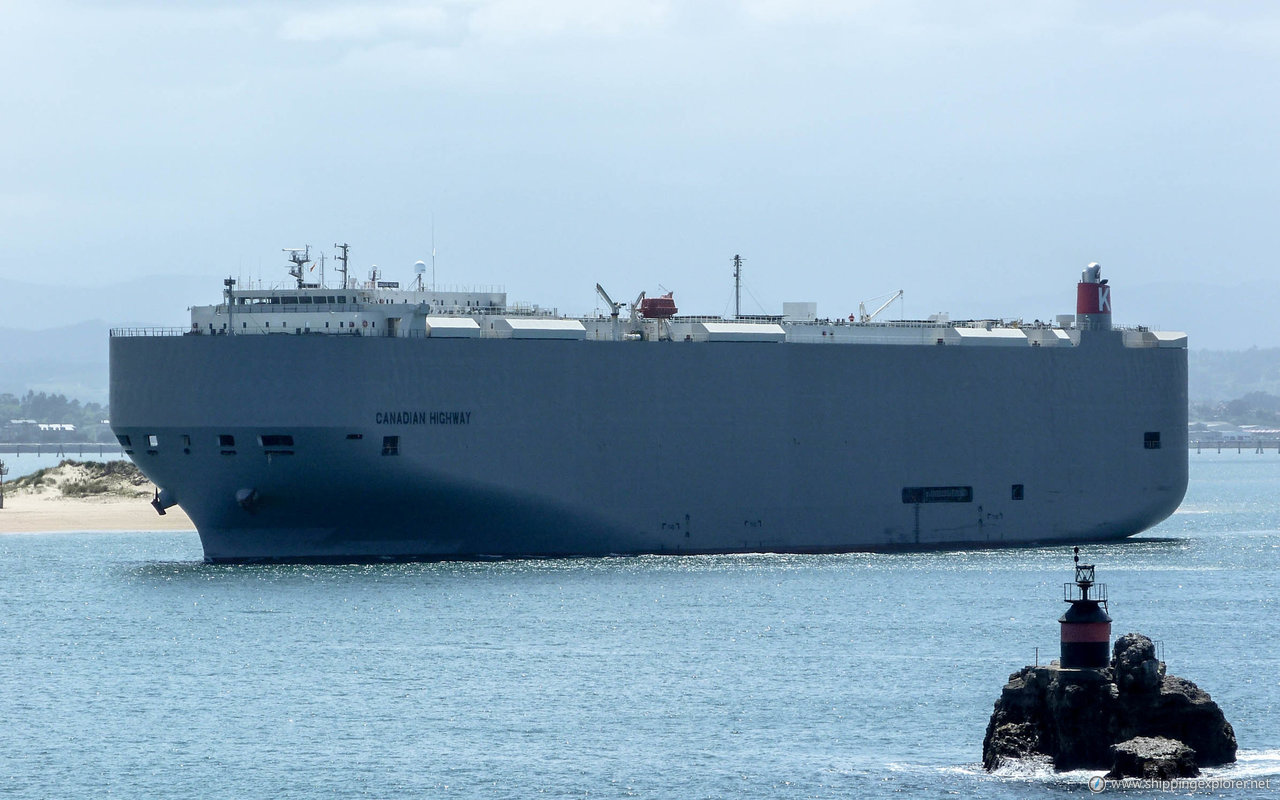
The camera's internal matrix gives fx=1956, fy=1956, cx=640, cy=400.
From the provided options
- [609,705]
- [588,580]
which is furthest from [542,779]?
[588,580]

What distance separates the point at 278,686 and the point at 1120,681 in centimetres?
1562

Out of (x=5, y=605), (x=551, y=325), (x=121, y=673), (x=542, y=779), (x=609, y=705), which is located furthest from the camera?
(x=551, y=325)

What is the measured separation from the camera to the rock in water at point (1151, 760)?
84.7 ft

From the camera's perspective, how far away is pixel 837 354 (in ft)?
183

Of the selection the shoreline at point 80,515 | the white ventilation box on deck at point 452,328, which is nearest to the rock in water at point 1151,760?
the white ventilation box on deck at point 452,328

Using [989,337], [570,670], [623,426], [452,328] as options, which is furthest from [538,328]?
[570,670]

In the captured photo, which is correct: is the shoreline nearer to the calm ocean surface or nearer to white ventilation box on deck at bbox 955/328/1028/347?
the calm ocean surface

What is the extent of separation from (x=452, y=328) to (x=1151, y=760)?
2825 cm

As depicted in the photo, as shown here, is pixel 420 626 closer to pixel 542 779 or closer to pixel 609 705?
pixel 609 705

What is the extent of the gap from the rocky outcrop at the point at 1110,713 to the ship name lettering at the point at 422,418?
979 inches

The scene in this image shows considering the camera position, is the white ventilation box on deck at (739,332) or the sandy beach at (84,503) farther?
the sandy beach at (84,503)

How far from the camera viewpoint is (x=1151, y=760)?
2583cm

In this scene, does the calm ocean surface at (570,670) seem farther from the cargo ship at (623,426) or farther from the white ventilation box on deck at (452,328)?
the white ventilation box on deck at (452,328)

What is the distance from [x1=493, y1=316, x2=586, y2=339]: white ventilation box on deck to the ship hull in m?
0.33
